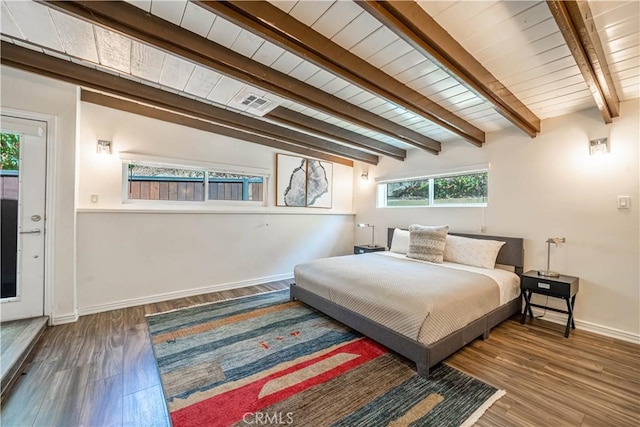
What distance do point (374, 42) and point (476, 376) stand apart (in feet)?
8.25

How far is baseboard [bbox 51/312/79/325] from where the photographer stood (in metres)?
2.69

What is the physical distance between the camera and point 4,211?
8.28 feet

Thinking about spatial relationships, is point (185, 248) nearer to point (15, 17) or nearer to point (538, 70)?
point (15, 17)

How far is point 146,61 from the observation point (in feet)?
7.11

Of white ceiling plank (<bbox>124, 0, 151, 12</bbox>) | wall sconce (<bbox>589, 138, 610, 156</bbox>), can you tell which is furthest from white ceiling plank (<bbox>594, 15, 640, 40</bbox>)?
Answer: white ceiling plank (<bbox>124, 0, 151, 12</bbox>)

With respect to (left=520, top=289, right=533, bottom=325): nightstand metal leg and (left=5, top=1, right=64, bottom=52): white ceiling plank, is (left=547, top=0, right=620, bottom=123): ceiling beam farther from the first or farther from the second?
(left=5, top=1, right=64, bottom=52): white ceiling plank

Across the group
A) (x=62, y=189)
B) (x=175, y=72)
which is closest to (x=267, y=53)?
(x=175, y=72)

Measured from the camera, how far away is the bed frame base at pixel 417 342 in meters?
1.95

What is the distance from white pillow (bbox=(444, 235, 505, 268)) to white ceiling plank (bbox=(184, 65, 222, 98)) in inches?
132

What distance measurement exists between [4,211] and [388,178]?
4.91 metres

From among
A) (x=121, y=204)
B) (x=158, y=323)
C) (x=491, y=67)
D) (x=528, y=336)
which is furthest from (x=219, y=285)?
(x=491, y=67)

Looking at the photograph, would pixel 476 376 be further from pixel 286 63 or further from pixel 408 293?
pixel 286 63

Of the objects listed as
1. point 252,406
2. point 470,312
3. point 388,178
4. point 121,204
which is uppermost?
point 388,178

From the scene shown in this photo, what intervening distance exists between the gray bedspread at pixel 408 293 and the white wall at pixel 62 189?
2.42 m
